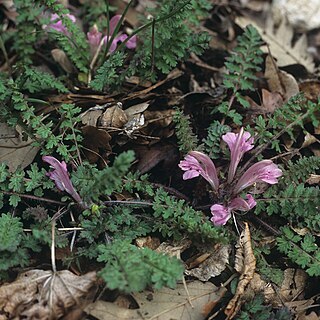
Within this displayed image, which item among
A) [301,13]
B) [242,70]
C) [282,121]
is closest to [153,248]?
[282,121]

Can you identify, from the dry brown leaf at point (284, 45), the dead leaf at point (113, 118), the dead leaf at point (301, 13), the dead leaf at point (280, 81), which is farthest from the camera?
the dead leaf at point (301, 13)

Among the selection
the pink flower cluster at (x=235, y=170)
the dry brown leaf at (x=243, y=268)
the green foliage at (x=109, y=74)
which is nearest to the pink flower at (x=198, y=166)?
the pink flower cluster at (x=235, y=170)

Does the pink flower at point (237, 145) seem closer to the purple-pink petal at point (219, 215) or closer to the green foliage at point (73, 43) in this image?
the purple-pink petal at point (219, 215)

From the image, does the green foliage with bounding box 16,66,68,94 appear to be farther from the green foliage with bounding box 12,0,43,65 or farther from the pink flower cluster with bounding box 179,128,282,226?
the pink flower cluster with bounding box 179,128,282,226

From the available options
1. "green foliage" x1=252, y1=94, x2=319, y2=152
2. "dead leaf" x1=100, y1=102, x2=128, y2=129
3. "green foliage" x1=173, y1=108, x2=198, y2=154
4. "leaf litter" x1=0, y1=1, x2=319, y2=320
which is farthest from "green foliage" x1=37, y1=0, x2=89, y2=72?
"green foliage" x1=252, y1=94, x2=319, y2=152

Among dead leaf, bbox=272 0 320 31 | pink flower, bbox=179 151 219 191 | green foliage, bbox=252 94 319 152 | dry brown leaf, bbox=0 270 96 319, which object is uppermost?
dead leaf, bbox=272 0 320 31

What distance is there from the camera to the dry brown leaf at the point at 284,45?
13.1 feet

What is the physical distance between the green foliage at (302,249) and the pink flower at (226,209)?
255 millimetres

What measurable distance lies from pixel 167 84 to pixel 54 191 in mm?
1080

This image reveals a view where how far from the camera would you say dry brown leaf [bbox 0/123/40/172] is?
2.96 m

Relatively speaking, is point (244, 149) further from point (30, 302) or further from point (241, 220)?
point (30, 302)

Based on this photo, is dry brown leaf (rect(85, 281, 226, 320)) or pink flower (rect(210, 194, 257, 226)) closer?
dry brown leaf (rect(85, 281, 226, 320))

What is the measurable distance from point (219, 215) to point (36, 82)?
1403mm

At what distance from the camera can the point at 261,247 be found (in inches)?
109
